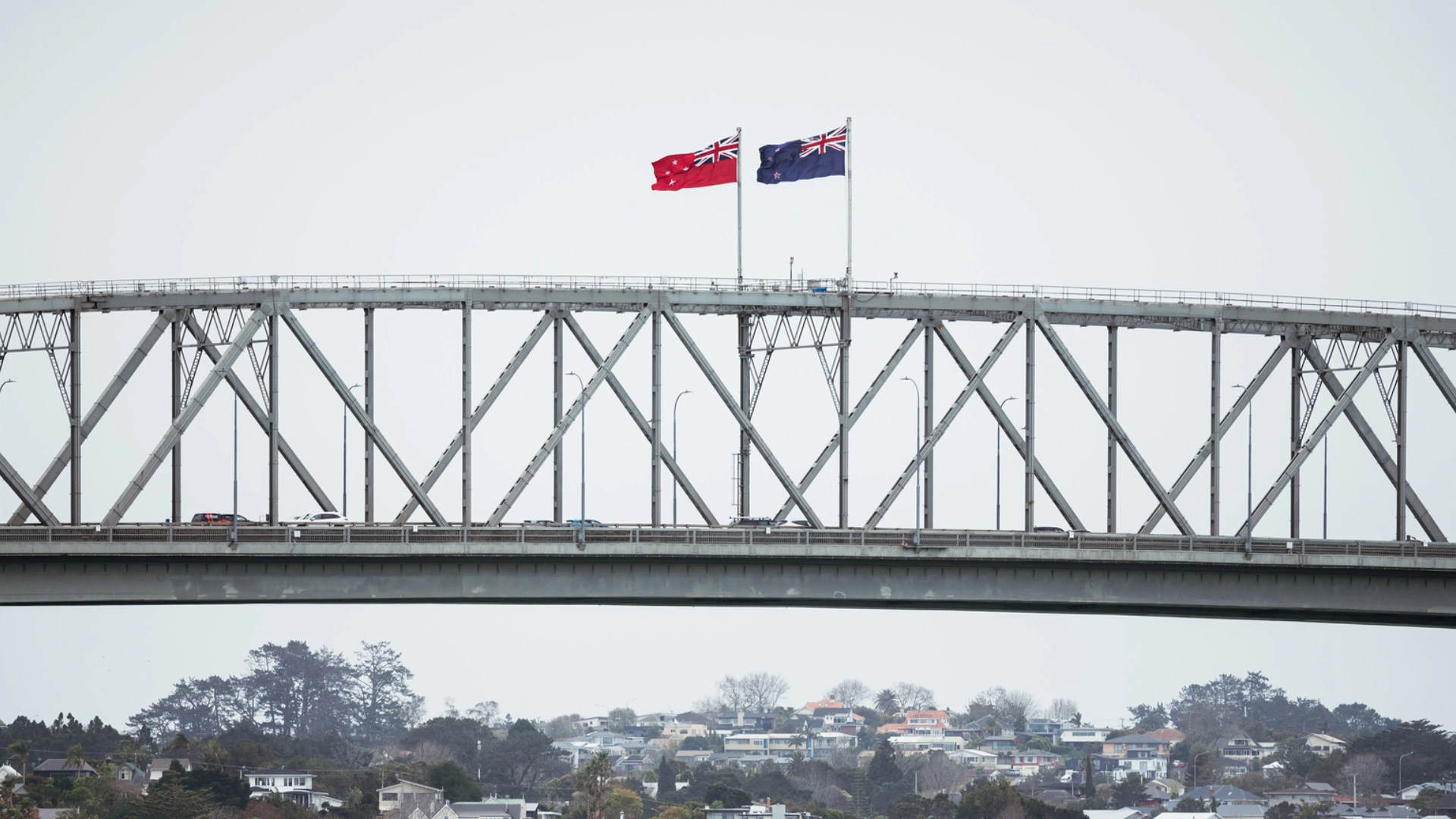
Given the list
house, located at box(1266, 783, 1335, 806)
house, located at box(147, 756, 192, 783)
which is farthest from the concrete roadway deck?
house, located at box(1266, 783, 1335, 806)

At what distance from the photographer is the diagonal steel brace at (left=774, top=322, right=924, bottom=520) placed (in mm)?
83250

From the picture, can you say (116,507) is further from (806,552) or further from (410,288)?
(806,552)

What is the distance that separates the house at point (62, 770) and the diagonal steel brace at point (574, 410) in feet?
332

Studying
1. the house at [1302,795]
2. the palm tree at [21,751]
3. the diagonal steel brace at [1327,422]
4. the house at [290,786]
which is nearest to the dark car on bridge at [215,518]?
the diagonal steel brace at [1327,422]

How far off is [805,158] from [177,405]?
103 feet

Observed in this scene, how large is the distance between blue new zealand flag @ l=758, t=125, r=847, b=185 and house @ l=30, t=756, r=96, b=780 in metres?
105

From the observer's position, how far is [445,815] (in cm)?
16325

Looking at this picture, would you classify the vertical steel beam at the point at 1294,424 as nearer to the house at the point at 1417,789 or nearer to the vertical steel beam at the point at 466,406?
the vertical steel beam at the point at 466,406

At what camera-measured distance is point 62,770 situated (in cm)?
17175

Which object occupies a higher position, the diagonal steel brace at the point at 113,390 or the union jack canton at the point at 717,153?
the union jack canton at the point at 717,153

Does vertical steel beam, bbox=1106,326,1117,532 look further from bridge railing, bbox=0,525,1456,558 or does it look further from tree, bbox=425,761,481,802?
tree, bbox=425,761,481,802

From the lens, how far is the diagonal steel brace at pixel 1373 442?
287 ft

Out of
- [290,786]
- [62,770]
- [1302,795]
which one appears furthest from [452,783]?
[1302,795]

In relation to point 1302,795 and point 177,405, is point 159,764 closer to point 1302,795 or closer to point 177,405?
point 177,405
